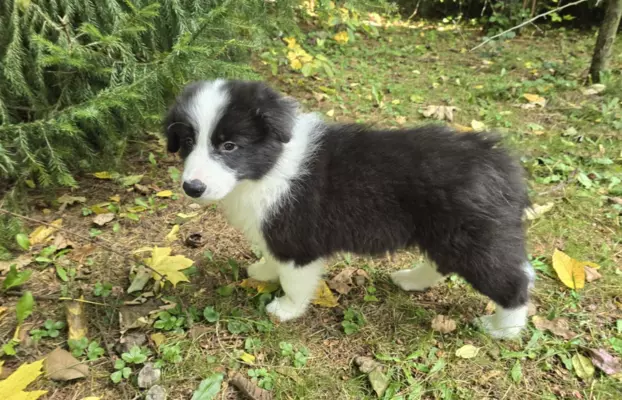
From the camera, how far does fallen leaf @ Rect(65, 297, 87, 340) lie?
267cm

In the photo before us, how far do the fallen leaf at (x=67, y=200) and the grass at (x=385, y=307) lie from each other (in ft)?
0.19

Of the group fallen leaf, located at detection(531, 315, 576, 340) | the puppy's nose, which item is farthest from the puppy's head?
fallen leaf, located at detection(531, 315, 576, 340)

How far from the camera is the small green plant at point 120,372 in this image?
2441 millimetres

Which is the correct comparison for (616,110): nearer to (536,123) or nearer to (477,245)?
(536,123)

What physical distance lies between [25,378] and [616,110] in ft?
20.3

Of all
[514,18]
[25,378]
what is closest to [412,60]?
[514,18]

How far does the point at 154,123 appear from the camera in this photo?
369 cm

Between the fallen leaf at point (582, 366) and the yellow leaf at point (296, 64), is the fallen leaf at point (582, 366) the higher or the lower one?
the lower one

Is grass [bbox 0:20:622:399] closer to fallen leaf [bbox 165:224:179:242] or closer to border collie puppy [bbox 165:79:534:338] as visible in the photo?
fallen leaf [bbox 165:224:179:242]

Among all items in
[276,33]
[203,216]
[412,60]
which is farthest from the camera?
[412,60]

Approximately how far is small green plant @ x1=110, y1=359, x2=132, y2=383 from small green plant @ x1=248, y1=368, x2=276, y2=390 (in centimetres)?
69

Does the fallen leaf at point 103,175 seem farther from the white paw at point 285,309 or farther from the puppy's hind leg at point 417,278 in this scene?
the puppy's hind leg at point 417,278

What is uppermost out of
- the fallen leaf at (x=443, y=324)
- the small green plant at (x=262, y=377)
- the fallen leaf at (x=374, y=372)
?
the small green plant at (x=262, y=377)

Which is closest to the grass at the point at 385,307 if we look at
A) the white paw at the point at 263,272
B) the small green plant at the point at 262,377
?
Result: the small green plant at the point at 262,377
